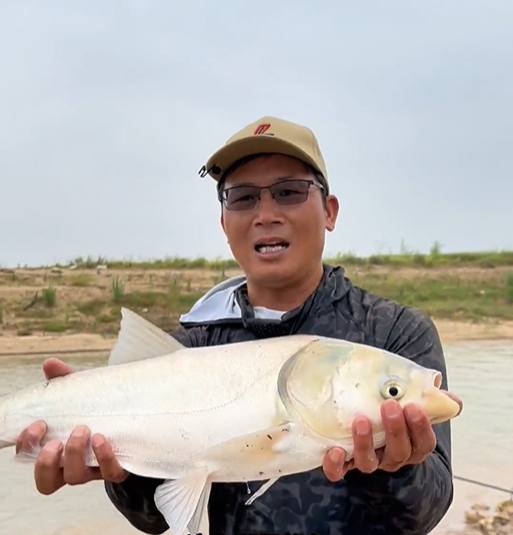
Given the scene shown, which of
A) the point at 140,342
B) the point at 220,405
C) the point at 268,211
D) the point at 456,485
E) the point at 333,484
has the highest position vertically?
the point at 268,211

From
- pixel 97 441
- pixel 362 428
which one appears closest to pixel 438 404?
pixel 362 428

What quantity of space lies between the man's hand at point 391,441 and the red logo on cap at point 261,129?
1.23m

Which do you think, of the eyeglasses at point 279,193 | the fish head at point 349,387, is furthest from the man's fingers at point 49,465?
the eyeglasses at point 279,193

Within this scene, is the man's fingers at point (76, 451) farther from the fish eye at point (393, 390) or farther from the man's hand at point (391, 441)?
the fish eye at point (393, 390)

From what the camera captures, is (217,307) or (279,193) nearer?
(279,193)

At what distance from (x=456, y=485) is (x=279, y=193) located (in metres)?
4.36

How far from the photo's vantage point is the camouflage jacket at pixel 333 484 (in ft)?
7.98

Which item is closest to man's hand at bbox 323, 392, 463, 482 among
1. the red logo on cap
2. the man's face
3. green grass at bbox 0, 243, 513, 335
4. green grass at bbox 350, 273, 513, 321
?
the man's face

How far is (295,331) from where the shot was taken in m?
2.89

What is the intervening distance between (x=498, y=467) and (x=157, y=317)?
10.2 m

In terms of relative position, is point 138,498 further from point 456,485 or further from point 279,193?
point 456,485

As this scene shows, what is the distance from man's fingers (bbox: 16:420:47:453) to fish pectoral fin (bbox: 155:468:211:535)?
0.48 metres

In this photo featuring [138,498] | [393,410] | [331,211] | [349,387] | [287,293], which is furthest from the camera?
[331,211]

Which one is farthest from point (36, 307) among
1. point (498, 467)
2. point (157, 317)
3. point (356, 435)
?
point (356, 435)
